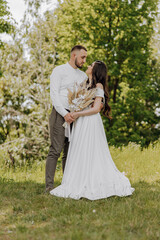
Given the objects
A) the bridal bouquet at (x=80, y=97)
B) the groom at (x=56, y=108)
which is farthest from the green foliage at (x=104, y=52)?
the bridal bouquet at (x=80, y=97)

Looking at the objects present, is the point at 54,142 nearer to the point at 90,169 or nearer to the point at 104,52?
the point at 90,169

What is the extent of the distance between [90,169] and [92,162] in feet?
0.41

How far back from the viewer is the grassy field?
2986mm

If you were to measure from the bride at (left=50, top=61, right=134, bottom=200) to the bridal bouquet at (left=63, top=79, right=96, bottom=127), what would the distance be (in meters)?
0.09

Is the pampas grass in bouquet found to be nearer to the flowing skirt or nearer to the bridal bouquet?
the bridal bouquet

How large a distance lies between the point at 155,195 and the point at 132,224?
157 cm

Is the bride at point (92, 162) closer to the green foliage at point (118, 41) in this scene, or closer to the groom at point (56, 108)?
the groom at point (56, 108)

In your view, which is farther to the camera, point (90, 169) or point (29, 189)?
point (29, 189)

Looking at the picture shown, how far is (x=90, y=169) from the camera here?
191 inches

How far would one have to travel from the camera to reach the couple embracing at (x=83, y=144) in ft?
15.5

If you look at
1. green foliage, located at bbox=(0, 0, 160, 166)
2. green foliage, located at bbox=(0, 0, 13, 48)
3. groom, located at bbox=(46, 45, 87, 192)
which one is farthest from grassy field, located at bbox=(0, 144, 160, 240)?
green foliage, located at bbox=(0, 0, 160, 166)

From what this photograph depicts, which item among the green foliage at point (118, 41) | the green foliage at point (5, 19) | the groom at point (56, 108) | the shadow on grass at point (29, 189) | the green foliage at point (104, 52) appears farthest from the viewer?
the green foliage at point (118, 41)

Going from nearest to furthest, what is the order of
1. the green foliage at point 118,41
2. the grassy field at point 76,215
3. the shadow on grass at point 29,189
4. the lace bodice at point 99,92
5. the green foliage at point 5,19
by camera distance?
the grassy field at point 76,215
the shadow on grass at point 29,189
the lace bodice at point 99,92
the green foliage at point 5,19
the green foliage at point 118,41

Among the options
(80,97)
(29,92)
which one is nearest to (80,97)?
(80,97)
